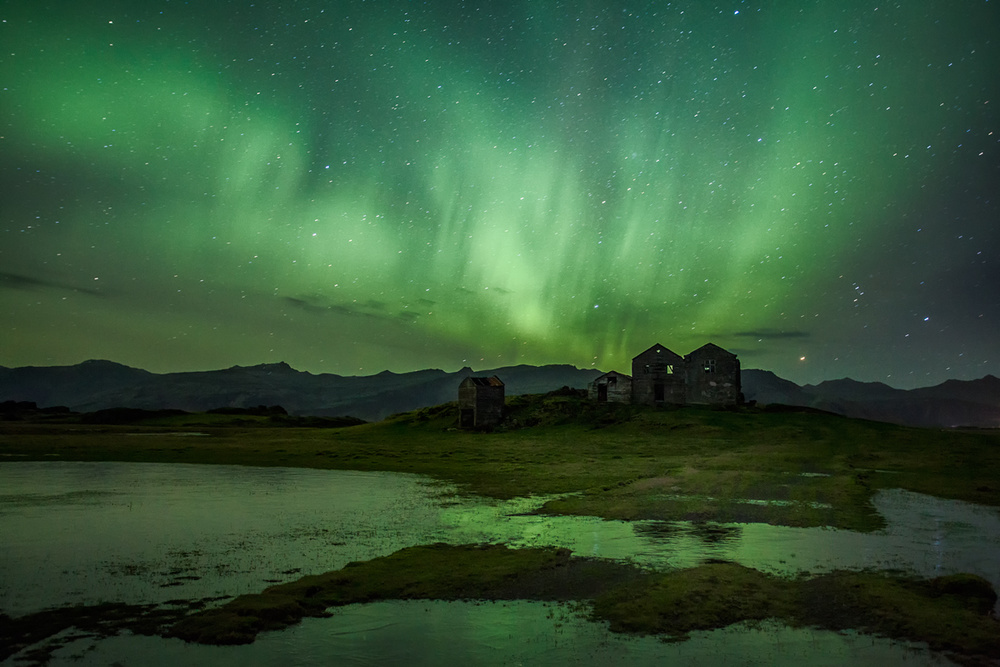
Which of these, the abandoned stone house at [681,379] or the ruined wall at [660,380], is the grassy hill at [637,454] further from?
the ruined wall at [660,380]

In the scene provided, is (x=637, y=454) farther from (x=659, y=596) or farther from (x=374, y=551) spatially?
(x=659, y=596)

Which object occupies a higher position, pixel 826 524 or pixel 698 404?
pixel 698 404

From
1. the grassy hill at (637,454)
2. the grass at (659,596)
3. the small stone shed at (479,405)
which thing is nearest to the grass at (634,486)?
the grass at (659,596)

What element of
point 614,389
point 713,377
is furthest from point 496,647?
point 713,377

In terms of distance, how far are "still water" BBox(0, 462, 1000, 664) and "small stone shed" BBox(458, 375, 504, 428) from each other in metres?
55.5

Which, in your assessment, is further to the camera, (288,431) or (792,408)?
(288,431)

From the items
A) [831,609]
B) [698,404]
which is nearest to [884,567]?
[831,609]

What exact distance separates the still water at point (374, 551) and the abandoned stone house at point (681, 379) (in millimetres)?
67655

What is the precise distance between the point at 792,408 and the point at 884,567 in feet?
300

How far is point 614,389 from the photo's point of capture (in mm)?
111625

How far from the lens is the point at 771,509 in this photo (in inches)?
1406

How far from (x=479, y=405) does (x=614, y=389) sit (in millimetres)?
23865

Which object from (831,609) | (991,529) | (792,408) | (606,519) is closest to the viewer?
(831,609)

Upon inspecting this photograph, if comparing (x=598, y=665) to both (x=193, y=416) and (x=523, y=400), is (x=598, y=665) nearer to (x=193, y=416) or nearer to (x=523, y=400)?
(x=523, y=400)
